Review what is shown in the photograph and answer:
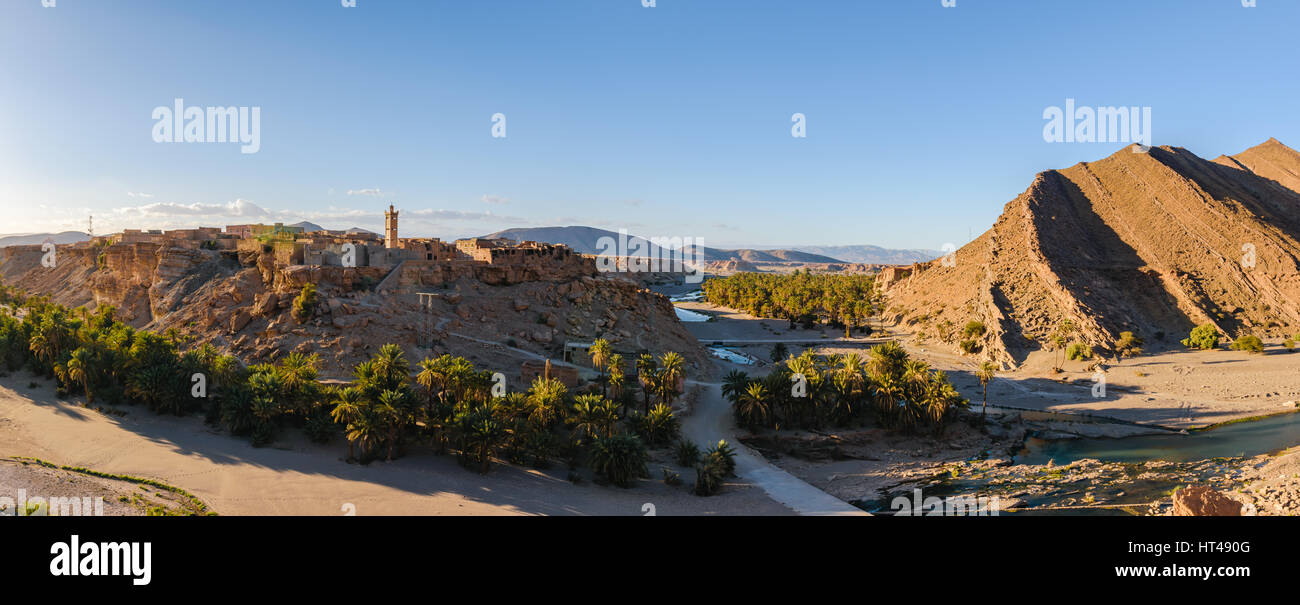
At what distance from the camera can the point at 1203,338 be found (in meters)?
63.4

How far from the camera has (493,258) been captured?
5266 centimetres

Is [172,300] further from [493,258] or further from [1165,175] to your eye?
[1165,175]

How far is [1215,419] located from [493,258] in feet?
180

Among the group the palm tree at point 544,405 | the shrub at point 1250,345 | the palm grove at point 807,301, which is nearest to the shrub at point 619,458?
the palm tree at point 544,405

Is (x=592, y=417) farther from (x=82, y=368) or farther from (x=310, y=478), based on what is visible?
(x=82, y=368)

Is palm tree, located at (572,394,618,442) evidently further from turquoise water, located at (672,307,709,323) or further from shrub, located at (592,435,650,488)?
turquoise water, located at (672,307,709,323)

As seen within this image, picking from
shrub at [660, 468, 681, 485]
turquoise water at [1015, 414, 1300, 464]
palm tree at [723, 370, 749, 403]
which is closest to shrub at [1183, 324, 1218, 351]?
turquoise water at [1015, 414, 1300, 464]

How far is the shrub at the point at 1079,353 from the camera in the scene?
5991 centimetres

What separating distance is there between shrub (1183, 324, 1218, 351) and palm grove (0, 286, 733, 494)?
6014 centimetres

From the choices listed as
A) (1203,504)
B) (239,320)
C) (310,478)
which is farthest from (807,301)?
(310,478)

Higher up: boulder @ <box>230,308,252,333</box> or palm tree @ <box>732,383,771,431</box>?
boulder @ <box>230,308,252,333</box>

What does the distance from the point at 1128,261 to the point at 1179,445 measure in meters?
54.1

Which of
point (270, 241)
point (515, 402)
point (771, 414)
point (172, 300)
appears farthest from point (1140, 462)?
point (172, 300)

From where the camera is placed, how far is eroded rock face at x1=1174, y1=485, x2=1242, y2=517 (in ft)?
75.5
